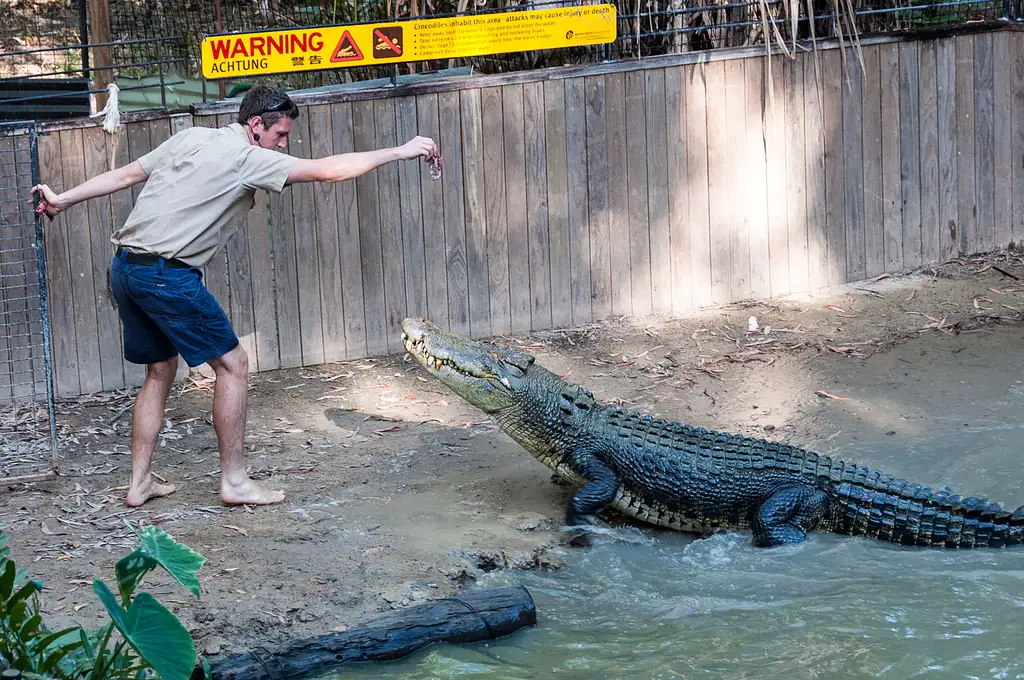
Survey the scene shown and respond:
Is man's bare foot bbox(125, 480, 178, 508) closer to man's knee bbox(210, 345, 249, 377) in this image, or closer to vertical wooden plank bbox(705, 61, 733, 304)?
man's knee bbox(210, 345, 249, 377)

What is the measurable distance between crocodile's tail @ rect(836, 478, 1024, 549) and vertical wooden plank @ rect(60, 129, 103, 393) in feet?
14.6

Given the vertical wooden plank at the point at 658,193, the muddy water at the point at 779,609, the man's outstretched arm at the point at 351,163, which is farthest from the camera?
the vertical wooden plank at the point at 658,193

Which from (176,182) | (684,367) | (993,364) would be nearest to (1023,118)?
(993,364)

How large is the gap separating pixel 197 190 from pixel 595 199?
3264 mm

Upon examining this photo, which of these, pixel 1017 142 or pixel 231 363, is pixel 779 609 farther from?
pixel 1017 142

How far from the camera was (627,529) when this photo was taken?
19.0 ft

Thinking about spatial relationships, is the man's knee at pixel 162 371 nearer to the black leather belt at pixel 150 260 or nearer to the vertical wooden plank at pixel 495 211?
the black leather belt at pixel 150 260

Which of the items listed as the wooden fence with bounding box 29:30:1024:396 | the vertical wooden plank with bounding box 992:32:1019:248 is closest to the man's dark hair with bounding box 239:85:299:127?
the wooden fence with bounding box 29:30:1024:396

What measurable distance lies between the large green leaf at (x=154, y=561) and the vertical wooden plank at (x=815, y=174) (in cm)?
605

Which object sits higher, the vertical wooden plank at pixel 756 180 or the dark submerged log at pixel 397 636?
the vertical wooden plank at pixel 756 180

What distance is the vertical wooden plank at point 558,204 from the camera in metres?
7.84

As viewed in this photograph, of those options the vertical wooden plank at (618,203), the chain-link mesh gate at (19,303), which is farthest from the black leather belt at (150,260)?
the vertical wooden plank at (618,203)

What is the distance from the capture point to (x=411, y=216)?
25.2ft

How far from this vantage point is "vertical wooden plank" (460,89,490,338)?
768 cm
